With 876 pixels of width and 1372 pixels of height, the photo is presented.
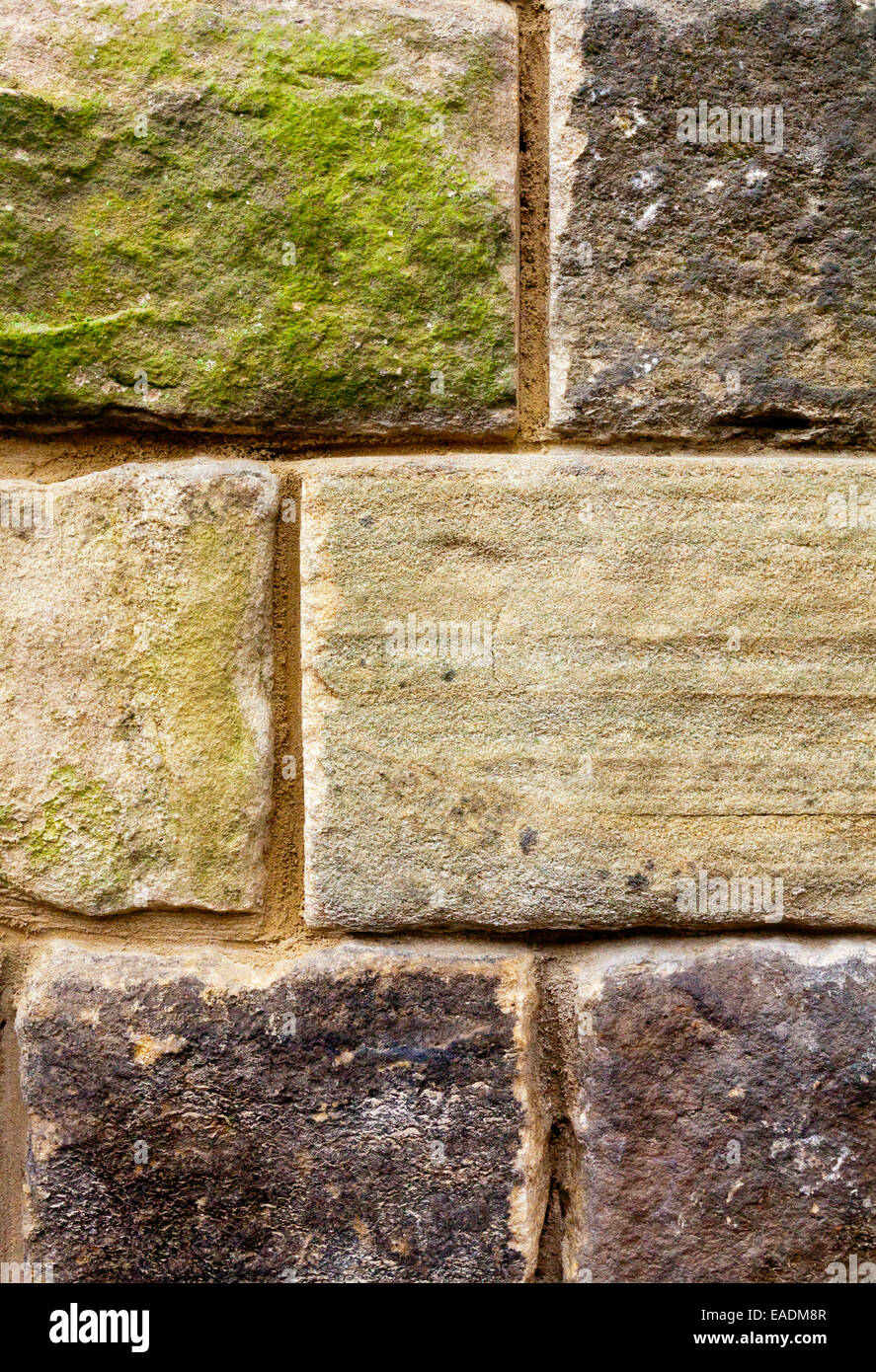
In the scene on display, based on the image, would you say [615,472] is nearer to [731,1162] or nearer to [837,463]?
[837,463]

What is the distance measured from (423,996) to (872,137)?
92 centimetres

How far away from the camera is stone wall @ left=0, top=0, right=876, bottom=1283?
3.10 feet

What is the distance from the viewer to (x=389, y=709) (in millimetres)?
955

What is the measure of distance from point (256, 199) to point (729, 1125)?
985 mm

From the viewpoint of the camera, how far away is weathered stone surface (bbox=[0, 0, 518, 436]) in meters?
0.94

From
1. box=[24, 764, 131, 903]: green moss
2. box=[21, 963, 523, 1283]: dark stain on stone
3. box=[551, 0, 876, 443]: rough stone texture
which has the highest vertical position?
box=[551, 0, 876, 443]: rough stone texture

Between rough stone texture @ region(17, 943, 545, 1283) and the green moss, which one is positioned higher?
the green moss

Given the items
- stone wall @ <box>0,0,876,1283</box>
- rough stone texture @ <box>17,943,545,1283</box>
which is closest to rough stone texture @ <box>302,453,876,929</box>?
stone wall @ <box>0,0,876,1283</box>

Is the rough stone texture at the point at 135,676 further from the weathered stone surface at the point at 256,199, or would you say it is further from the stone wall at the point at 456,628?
the weathered stone surface at the point at 256,199

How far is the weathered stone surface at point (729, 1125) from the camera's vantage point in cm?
94

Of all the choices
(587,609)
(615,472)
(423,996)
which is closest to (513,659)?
(587,609)

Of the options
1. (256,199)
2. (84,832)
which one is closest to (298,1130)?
(84,832)

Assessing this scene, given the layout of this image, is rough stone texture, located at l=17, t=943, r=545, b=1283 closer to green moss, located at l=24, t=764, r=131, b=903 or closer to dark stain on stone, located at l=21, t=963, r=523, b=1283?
dark stain on stone, located at l=21, t=963, r=523, b=1283

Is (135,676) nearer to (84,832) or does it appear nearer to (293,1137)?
(84,832)
